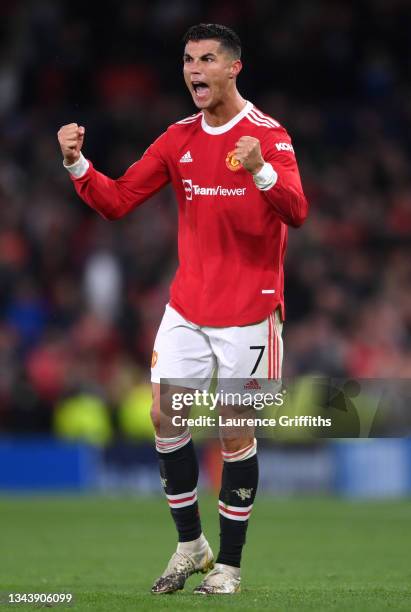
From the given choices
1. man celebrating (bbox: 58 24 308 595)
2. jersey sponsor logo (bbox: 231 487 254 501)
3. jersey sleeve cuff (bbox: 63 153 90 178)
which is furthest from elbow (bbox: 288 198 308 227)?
jersey sponsor logo (bbox: 231 487 254 501)

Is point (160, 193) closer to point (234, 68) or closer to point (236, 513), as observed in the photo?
point (234, 68)

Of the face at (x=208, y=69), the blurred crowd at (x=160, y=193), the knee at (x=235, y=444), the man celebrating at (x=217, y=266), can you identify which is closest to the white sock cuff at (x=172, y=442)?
the man celebrating at (x=217, y=266)

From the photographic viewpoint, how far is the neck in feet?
22.5

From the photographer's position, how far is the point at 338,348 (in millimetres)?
15227

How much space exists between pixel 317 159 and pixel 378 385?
10.1 metres

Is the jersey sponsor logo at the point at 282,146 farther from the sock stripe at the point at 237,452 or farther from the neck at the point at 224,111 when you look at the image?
the sock stripe at the point at 237,452

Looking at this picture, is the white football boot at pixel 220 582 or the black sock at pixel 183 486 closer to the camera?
the white football boot at pixel 220 582

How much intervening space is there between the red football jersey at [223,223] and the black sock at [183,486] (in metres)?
0.66

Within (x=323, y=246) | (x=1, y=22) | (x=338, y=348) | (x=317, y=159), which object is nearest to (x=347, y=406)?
(x=338, y=348)

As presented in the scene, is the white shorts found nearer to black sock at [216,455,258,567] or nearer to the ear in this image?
black sock at [216,455,258,567]

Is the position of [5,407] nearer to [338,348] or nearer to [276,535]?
[338,348]

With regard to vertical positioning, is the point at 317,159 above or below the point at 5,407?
above

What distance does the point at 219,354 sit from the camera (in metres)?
6.86

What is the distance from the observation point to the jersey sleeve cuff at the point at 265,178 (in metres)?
6.37
